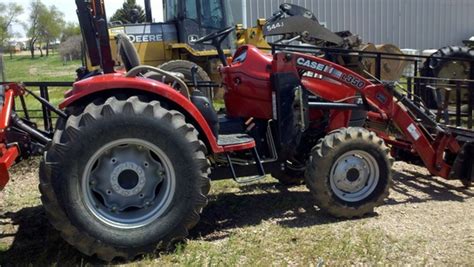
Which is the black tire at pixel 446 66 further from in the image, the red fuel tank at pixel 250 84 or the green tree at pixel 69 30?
the green tree at pixel 69 30

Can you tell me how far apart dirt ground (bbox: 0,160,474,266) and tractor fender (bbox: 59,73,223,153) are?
1.00 meters

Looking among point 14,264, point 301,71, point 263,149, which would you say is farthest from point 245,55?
Result: point 14,264

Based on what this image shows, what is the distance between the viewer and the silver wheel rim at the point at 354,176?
480 cm

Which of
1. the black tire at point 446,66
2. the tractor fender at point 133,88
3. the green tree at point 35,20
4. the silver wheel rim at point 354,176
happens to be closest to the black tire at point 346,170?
the silver wheel rim at point 354,176

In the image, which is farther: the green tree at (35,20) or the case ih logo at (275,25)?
the green tree at (35,20)

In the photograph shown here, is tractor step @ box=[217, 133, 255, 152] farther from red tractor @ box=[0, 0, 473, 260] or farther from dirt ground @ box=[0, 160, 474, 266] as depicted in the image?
dirt ground @ box=[0, 160, 474, 266]

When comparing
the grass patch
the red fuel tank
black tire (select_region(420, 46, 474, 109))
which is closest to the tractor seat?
the red fuel tank

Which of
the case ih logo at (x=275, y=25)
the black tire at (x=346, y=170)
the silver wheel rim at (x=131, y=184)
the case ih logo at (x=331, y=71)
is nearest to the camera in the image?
the silver wheel rim at (x=131, y=184)

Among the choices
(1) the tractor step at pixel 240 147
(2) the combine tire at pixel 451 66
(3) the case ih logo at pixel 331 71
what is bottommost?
(1) the tractor step at pixel 240 147

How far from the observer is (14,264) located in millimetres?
3889

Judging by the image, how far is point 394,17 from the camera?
2064 cm

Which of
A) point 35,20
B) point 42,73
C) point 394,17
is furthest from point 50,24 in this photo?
point 394,17

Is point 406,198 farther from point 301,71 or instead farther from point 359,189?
point 301,71

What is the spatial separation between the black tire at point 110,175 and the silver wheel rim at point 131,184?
1.1 inches
